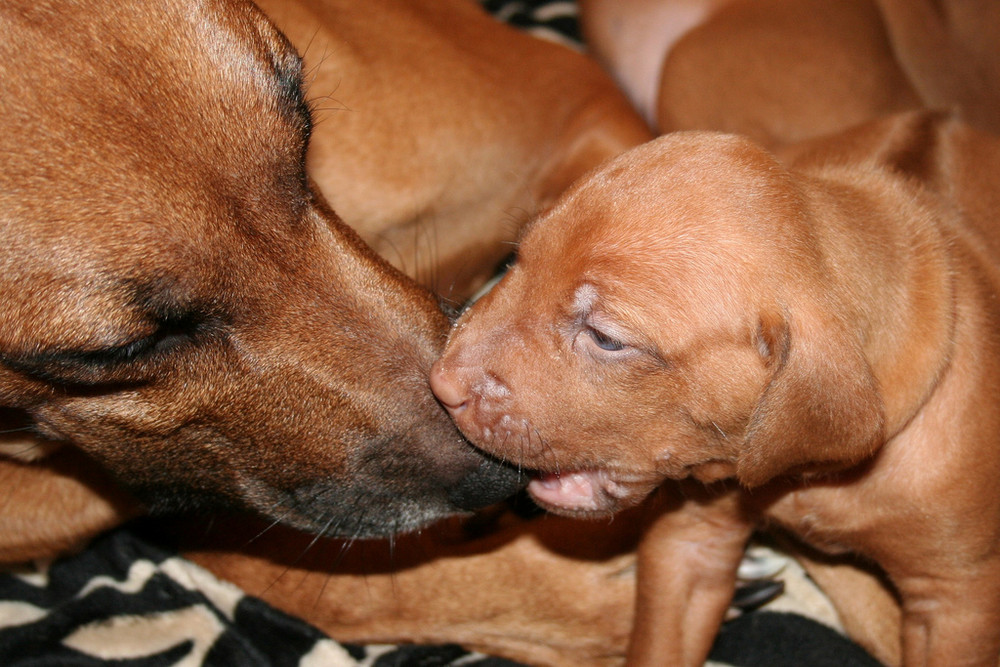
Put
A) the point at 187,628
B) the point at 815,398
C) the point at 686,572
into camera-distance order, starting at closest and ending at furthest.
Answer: the point at 815,398 → the point at 686,572 → the point at 187,628

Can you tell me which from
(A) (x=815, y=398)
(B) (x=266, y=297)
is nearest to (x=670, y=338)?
(A) (x=815, y=398)

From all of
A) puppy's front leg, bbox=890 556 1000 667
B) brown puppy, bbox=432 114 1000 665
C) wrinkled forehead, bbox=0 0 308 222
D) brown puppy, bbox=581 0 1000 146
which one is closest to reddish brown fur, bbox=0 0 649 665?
wrinkled forehead, bbox=0 0 308 222

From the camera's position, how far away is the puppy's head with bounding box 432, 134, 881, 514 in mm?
2141

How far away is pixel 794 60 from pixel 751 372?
7.02 ft

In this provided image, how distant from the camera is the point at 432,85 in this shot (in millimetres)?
3432

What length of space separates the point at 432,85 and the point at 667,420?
1.63 meters

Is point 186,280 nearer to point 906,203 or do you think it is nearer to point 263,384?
point 263,384

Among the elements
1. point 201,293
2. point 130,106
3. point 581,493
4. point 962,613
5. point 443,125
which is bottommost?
point 962,613

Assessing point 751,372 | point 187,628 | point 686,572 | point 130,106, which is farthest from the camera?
point 187,628

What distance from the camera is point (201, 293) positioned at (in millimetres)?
2100

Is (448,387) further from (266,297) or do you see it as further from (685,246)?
(685,246)

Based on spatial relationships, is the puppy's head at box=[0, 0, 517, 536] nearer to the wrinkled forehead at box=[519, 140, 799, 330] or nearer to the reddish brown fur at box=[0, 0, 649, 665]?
the reddish brown fur at box=[0, 0, 649, 665]

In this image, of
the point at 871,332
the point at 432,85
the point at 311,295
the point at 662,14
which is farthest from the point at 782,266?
the point at 662,14

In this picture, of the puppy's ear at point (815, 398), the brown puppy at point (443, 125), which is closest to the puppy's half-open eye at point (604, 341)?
the puppy's ear at point (815, 398)
